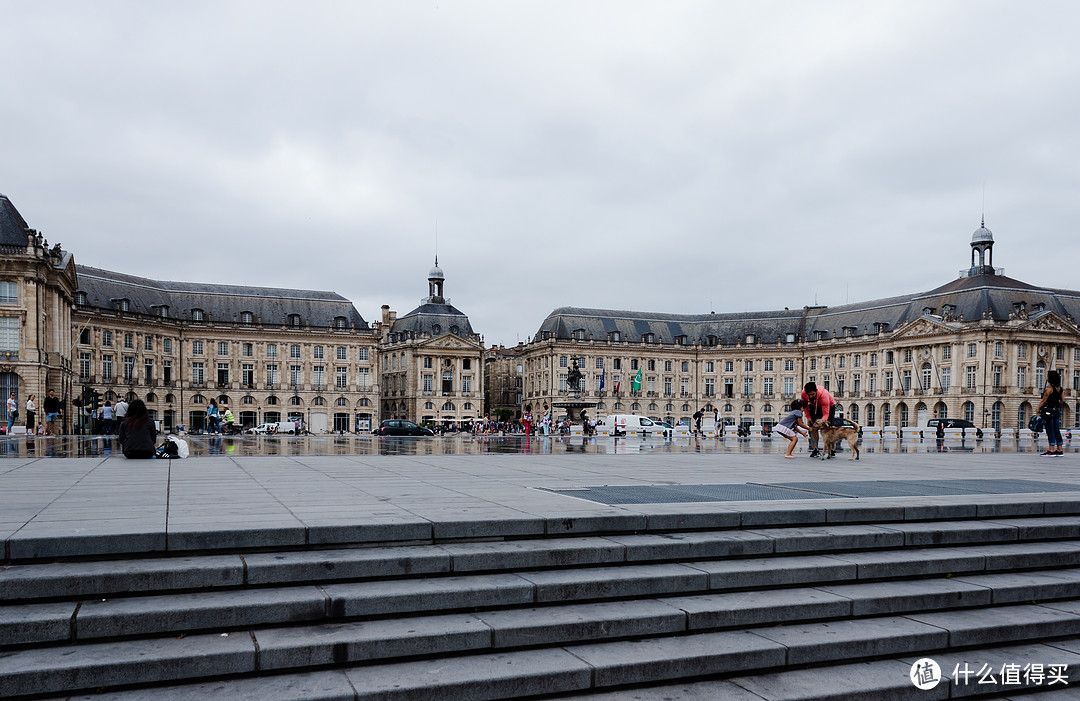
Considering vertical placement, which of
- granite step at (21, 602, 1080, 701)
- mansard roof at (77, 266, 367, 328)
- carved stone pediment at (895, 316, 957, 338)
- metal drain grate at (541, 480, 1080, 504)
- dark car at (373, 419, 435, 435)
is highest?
mansard roof at (77, 266, 367, 328)

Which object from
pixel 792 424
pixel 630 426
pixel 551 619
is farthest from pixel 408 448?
pixel 630 426

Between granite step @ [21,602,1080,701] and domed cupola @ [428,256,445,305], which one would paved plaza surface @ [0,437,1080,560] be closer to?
granite step @ [21,602,1080,701]

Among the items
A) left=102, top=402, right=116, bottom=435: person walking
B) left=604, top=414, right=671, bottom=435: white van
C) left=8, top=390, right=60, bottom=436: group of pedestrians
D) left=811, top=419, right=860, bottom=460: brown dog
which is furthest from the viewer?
left=604, top=414, right=671, bottom=435: white van

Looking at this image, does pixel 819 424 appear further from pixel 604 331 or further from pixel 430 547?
pixel 604 331

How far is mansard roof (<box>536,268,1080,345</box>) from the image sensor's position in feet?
291

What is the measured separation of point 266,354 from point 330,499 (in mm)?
88635

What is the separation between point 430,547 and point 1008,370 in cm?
9551

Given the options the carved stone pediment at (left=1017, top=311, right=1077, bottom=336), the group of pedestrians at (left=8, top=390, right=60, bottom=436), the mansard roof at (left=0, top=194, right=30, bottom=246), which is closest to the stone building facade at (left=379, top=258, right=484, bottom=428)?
the mansard roof at (left=0, top=194, right=30, bottom=246)

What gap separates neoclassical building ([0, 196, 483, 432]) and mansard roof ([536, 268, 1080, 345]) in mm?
18453

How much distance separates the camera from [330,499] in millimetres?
8781

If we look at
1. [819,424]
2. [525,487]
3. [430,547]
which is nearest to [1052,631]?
[430,547]

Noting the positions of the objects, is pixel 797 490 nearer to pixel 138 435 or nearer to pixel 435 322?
pixel 138 435

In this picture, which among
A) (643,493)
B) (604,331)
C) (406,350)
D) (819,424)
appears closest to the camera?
(643,493)

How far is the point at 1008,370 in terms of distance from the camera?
86.2 metres
